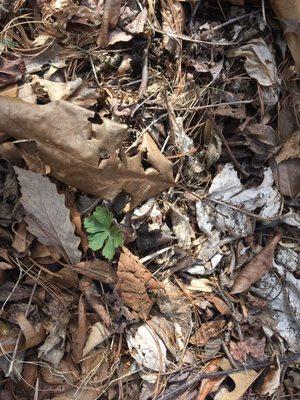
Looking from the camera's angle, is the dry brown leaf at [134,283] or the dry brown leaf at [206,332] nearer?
the dry brown leaf at [134,283]

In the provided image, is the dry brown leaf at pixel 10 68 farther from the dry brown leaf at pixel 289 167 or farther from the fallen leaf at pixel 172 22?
the dry brown leaf at pixel 289 167

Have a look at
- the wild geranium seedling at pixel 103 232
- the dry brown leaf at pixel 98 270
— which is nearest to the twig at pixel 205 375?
the dry brown leaf at pixel 98 270

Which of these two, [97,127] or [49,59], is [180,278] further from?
[49,59]

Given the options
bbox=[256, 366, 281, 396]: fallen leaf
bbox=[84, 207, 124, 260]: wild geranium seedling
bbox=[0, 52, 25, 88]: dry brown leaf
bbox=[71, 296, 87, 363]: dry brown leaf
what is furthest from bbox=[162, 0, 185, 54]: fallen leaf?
bbox=[256, 366, 281, 396]: fallen leaf

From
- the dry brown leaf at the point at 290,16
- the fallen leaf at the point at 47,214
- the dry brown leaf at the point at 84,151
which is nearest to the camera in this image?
the dry brown leaf at the point at 84,151

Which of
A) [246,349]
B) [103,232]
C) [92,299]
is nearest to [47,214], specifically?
[103,232]

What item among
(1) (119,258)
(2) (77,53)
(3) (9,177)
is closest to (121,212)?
(1) (119,258)

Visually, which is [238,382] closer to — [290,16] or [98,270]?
[98,270]
